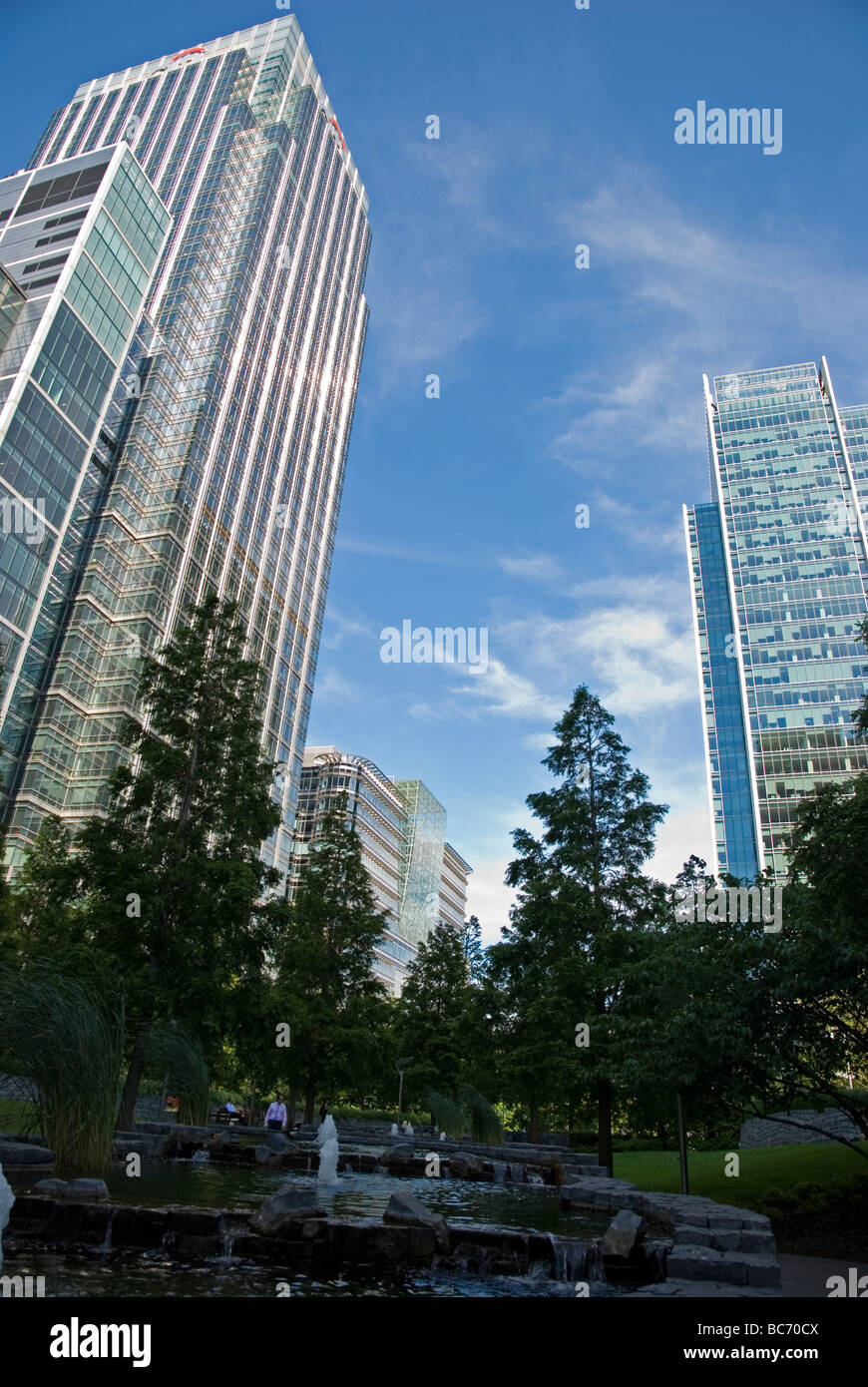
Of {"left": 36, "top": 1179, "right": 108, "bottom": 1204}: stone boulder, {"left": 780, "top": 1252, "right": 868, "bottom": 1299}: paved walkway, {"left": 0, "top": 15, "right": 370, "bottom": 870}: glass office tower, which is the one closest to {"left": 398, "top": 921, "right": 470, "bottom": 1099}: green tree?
{"left": 780, "top": 1252, "right": 868, "bottom": 1299}: paved walkway

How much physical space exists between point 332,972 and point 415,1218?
24.2m

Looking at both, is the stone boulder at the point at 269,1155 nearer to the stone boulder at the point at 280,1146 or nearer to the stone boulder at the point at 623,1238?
the stone boulder at the point at 280,1146

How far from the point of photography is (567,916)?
2119 centimetres

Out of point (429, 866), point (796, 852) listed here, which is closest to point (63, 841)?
point (796, 852)

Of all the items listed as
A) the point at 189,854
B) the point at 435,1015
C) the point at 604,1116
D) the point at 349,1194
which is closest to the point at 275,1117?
the point at 189,854

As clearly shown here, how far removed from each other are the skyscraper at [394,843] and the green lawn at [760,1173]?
6870 cm

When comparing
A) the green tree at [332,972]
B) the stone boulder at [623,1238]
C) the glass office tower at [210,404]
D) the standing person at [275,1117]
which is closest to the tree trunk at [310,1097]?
the green tree at [332,972]

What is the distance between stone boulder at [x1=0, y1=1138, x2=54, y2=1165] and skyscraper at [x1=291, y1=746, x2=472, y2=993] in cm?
7522

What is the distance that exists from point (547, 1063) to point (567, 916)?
361cm

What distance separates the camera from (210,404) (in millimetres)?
80125

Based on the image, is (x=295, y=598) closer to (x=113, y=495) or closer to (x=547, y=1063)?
(x=113, y=495)

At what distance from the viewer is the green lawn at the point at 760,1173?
12602 millimetres

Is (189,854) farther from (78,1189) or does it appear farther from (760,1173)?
(760,1173)

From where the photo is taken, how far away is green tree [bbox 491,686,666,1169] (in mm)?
19750
